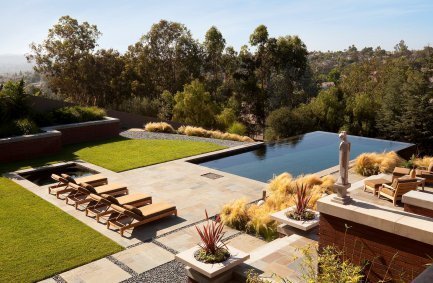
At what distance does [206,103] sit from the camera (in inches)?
1180

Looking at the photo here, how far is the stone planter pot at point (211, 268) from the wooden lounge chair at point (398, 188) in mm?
5385

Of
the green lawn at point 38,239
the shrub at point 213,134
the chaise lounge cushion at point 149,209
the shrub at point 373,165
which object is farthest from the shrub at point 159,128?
the chaise lounge cushion at point 149,209

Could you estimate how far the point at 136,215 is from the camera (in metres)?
9.25

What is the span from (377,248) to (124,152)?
1372 cm

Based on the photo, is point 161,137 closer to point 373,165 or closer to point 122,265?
point 373,165

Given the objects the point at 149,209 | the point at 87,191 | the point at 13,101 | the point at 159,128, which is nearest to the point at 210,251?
the point at 149,209

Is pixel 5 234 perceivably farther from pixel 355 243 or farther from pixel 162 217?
pixel 355 243

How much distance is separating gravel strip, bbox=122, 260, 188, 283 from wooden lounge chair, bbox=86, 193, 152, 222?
2.75 m

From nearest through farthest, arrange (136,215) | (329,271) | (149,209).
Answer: (329,271) < (136,215) < (149,209)

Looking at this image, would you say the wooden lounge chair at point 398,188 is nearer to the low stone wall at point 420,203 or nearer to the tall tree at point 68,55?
the low stone wall at point 420,203

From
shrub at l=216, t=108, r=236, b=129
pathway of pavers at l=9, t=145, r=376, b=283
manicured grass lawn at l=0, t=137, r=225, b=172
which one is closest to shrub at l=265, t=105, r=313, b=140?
shrub at l=216, t=108, r=236, b=129

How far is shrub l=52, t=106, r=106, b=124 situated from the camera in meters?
20.7

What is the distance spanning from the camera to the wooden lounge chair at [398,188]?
9875mm

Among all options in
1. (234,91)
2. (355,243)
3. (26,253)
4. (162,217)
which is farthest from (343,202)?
(234,91)
